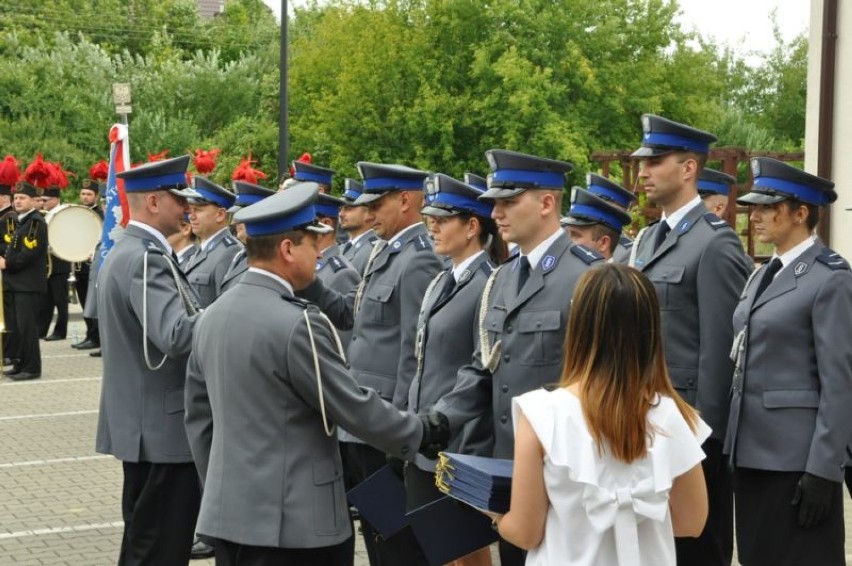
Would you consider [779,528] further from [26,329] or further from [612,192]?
[26,329]

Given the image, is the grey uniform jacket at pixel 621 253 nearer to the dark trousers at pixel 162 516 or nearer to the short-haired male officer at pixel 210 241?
the dark trousers at pixel 162 516

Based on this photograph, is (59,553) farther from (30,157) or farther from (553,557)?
(30,157)

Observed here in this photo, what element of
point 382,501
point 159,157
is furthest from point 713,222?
point 159,157

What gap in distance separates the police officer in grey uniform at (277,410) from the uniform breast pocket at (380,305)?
7.42 ft

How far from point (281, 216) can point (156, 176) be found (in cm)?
195

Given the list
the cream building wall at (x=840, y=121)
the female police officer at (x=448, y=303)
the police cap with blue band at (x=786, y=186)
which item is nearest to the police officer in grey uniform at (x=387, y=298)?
the female police officer at (x=448, y=303)

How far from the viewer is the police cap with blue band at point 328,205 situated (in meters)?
8.49

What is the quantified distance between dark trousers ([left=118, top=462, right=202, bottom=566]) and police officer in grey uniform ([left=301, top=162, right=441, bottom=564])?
0.88m

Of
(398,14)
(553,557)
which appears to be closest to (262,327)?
(553,557)

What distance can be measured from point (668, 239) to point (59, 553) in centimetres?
412

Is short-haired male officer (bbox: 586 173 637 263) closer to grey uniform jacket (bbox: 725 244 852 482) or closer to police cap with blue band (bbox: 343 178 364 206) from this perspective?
police cap with blue band (bbox: 343 178 364 206)

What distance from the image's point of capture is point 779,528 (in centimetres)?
516

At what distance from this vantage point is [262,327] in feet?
→ 14.1

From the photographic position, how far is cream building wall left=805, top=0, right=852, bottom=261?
43.4ft
